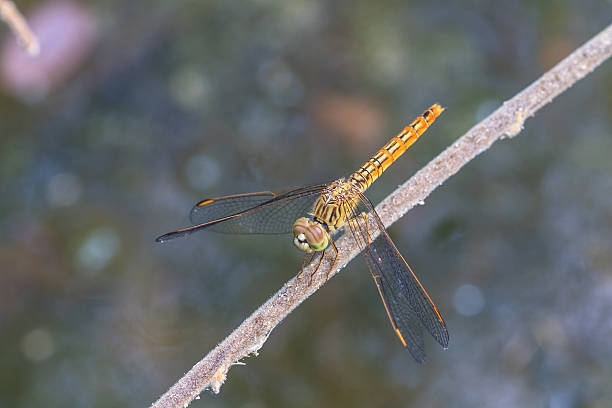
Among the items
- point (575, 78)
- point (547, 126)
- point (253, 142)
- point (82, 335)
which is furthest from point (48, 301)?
point (547, 126)

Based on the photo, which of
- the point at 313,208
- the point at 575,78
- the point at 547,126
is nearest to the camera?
the point at 575,78

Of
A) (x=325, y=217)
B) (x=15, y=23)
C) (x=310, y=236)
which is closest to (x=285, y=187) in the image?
(x=325, y=217)

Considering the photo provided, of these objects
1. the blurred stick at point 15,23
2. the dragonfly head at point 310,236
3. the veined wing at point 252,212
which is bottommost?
the dragonfly head at point 310,236

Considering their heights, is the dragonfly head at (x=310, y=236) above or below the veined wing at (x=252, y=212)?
below

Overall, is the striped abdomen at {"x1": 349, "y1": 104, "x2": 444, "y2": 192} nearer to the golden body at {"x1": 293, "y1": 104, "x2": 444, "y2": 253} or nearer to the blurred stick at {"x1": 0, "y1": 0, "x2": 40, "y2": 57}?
the golden body at {"x1": 293, "y1": 104, "x2": 444, "y2": 253}

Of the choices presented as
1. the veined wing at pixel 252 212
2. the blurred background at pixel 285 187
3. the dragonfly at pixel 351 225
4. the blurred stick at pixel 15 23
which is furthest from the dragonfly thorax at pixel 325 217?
the blurred stick at pixel 15 23

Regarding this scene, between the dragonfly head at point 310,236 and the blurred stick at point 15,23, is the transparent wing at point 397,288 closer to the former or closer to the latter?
the dragonfly head at point 310,236

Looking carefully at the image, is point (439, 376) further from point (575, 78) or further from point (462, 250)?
point (575, 78)

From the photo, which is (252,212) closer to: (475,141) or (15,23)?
(475,141)
